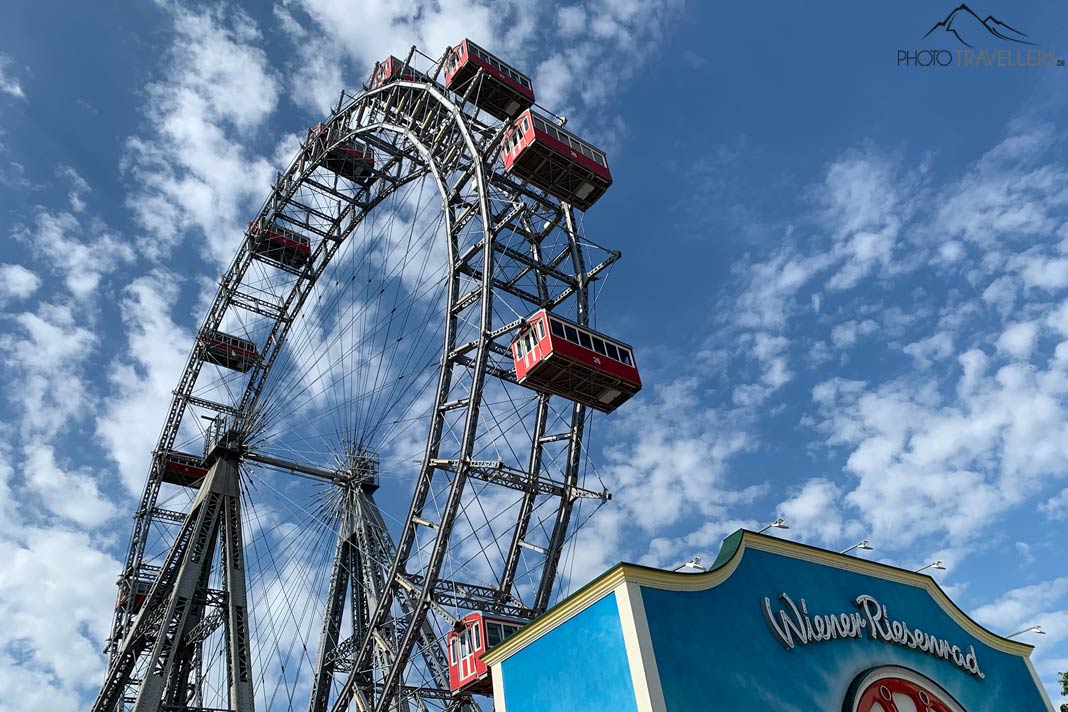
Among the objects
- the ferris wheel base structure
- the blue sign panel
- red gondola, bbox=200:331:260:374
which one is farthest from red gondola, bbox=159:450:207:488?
the blue sign panel

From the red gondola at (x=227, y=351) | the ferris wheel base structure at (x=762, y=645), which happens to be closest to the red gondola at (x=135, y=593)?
the red gondola at (x=227, y=351)

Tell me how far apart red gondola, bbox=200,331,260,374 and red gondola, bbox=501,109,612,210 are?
2108 centimetres

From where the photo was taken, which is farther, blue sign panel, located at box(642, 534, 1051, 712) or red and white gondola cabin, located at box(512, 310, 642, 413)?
red and white gondola cabin, located at box(512, 310, 642, 413)

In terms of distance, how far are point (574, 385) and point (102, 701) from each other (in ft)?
67.3

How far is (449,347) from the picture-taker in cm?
2608

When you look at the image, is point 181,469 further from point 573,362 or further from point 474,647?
point 573,362

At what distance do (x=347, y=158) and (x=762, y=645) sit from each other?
29.6m

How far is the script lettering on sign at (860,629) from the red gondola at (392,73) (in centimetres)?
2445

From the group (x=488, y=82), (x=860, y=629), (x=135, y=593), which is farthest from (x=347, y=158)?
(x=860, y=629)

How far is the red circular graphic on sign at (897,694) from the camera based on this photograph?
14.2 meters

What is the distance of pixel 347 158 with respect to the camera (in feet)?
123

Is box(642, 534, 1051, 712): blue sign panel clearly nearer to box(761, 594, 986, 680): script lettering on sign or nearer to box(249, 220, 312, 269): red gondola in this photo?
box(761, 594, 986, 680): script lettering on sign

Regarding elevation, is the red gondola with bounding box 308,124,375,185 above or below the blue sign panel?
above

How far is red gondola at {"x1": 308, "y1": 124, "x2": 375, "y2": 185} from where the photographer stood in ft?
123
